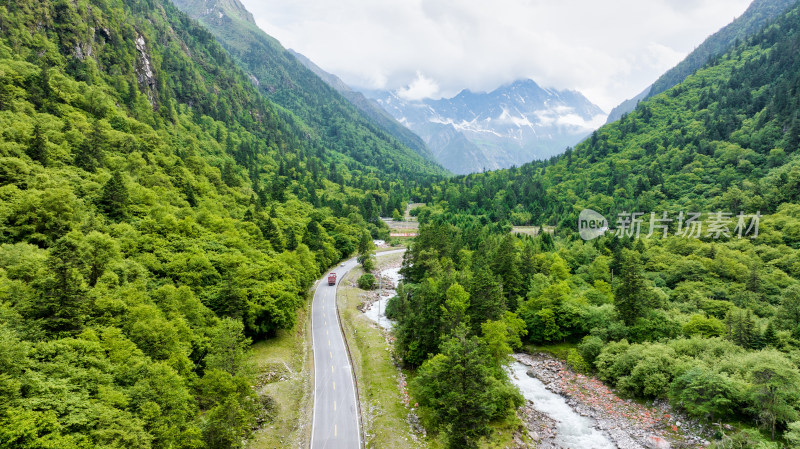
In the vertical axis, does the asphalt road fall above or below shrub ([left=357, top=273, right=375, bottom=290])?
below

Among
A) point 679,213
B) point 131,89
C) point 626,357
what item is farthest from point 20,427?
point 679,213

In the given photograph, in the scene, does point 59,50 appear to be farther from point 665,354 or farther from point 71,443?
point 665,354

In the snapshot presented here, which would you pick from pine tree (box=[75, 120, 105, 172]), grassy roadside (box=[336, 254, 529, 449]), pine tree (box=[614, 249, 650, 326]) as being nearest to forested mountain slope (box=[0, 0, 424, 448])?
pine tree (box=[75, 120, 105, 172])

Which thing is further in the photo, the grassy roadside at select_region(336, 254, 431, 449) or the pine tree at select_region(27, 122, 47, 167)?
the pine tree at select_region(27, 122, 47, 167)

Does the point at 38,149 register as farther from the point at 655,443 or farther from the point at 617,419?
the point at 655,443

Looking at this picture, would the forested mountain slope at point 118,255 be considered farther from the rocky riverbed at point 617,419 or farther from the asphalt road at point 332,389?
the rocky riverbed at point 617,419

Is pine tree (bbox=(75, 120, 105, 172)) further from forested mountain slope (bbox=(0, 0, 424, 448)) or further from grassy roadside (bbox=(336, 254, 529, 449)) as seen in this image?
grassy roadside (bbox=(336, 254, 529, 449))

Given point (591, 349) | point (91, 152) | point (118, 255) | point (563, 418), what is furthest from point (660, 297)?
point (91, 152)
